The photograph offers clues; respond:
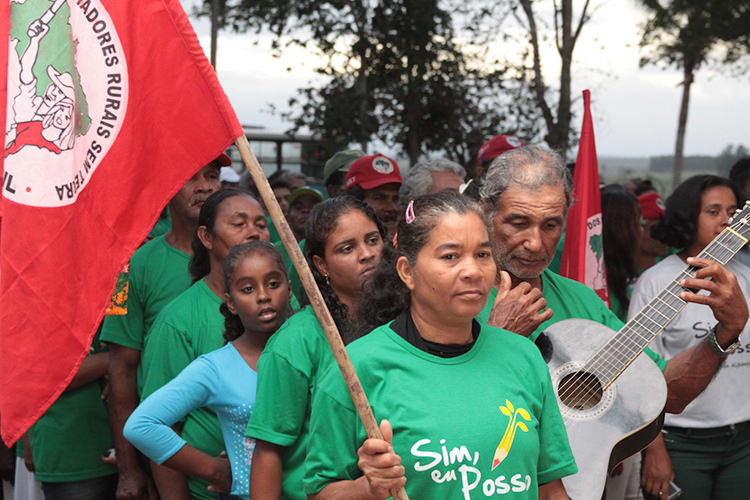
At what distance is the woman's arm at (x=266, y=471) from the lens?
2.92m

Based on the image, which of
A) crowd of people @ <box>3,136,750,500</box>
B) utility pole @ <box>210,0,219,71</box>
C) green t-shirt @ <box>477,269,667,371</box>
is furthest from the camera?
utility pole @ <box>210,0,219,71</box>

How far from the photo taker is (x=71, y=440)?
4.20 m

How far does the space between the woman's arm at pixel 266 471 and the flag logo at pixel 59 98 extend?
3.40ft

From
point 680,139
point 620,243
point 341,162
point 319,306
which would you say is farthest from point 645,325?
point 680,139

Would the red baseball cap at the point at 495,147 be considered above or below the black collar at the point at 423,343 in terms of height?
above

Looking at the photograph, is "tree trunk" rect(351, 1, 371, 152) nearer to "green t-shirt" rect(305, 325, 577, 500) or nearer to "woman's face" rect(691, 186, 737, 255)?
"woman's face" rect(691, 186, 737, 255)

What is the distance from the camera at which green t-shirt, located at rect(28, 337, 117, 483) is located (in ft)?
13.8

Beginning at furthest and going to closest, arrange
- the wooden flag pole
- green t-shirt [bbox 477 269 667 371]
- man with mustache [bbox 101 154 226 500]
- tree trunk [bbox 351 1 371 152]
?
1. tree trunk [bbox 351 1 371 152]
2. man with mustache [bbox 101 154 226 500]
3. green t-shirt [bbox 477 269 667 371]
4. the wooden flag pole

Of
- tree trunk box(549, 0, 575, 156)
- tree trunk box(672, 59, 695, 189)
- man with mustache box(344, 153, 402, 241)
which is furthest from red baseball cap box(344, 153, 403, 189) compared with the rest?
tree trunk box(672, 59, 695, 189)

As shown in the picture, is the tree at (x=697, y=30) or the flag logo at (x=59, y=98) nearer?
the flag logo at (x=59, y=98)

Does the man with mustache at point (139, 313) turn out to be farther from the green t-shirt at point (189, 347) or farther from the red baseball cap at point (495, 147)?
the red baseball cap at point (495, 147)

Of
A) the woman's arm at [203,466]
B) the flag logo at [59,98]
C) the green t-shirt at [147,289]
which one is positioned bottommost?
the woman's arm at [203,466]

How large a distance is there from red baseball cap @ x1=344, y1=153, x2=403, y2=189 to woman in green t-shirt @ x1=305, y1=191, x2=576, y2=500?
9.92 feet

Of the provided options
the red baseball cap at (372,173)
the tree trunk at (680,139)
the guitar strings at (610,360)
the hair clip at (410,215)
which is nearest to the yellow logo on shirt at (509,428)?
the hair clip at (410,215)
